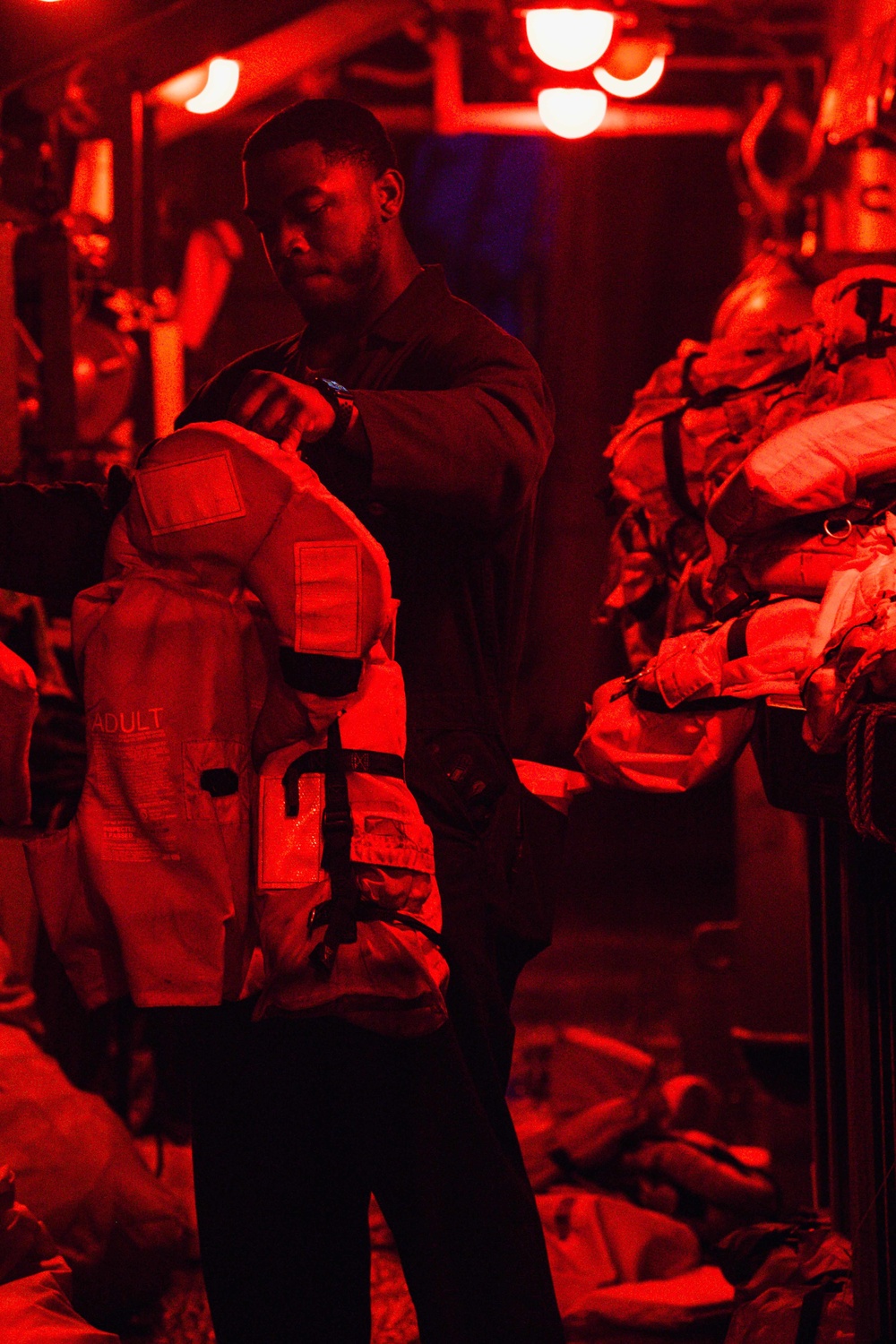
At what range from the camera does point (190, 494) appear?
2.02 meters

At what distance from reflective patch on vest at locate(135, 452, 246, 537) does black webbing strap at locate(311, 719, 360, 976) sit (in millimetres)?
285

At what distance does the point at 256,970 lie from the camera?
2064 mm

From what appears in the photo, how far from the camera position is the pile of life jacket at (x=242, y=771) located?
76.0 inches

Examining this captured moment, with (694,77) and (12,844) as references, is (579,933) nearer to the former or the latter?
(694,77)

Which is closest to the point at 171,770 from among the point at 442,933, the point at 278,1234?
the point at 442,933

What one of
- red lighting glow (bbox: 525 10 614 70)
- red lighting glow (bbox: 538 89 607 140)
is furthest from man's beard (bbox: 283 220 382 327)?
red lighting glow (bbox: 538 89 607 140)

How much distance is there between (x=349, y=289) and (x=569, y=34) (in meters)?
3.39

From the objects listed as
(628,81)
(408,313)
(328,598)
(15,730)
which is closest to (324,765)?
(328,598)

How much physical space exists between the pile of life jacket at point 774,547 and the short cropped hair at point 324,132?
0.72m

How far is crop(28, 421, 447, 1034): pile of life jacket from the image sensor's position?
1.93 metres

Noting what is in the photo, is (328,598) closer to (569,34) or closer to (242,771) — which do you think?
(242,771)

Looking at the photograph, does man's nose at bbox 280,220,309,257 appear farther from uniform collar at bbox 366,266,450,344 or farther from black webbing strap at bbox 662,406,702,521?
black webbing strap at bbox 662,406,702,521

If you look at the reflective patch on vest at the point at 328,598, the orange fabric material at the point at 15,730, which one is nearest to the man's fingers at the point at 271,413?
the reflective patch on vest at the point at 328,598

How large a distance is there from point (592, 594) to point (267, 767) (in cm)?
579
